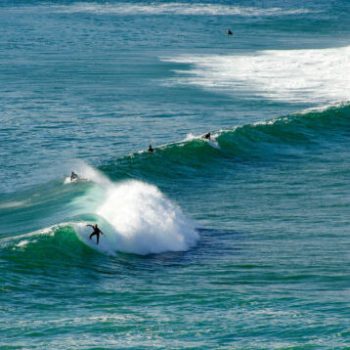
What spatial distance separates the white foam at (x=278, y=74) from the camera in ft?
202

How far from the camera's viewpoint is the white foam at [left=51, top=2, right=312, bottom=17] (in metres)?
111

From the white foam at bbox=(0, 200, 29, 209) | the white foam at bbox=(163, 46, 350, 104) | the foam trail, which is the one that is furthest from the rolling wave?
the white foam at bbox=(163, 46, 350, 104)

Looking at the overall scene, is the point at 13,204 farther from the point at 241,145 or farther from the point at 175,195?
the point at 241,145

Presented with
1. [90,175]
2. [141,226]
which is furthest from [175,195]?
[141,226]

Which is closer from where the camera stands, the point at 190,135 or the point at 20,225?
the point at 20,225

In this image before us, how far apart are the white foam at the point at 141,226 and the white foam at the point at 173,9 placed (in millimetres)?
74204

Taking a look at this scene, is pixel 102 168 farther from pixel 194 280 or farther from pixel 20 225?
Result: pixel 194 280

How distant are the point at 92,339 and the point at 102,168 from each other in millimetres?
19688

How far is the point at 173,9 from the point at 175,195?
76.9 m

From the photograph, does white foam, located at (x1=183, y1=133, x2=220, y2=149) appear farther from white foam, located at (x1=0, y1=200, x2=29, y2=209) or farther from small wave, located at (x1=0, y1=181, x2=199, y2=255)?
white foam, located at (x1=0, y1=200, x2=29, y2=209)

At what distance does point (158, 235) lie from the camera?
33.7m

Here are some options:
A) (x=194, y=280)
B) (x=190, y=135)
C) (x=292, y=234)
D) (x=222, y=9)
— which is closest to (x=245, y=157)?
(x=190, y=135)

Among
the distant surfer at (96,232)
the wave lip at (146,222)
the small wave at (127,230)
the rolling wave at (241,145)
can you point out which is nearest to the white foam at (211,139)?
the rolling wave at (241,145)

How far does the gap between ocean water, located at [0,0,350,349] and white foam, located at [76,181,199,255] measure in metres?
0.07
